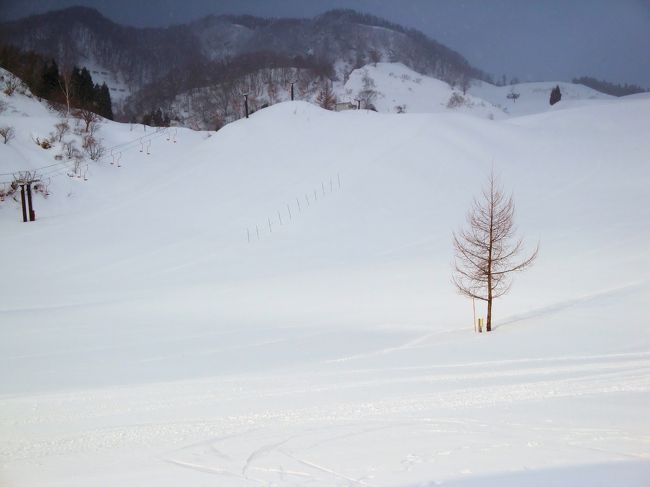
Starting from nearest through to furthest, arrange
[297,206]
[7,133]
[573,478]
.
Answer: [573,478]
[297,206]
[7,133]

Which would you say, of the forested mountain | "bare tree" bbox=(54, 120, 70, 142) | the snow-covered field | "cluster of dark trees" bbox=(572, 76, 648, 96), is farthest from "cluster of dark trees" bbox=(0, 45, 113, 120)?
"cluster of dark trees" bbox=(572, 76, 648, 96)

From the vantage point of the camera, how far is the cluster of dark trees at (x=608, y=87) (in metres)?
159

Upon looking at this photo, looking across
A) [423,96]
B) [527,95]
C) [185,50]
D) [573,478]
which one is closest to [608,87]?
[527,95]

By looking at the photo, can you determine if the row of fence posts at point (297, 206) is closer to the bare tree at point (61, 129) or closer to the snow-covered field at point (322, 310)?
the snow-covered field at point (322, 310)

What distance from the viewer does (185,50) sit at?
175750 millimetres

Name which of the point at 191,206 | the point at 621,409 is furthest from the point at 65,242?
the point at 621,409

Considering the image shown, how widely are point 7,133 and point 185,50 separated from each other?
478 ft

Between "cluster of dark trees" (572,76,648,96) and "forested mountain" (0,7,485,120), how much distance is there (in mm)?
33880

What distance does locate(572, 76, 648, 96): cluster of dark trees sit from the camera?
158538 millimetres

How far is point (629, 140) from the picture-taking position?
150ft

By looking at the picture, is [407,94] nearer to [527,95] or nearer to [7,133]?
[527,95]

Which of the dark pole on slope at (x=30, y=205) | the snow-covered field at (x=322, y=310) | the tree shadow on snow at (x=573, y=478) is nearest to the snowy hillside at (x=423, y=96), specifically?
the snow-covered field at (x=322, y=310)

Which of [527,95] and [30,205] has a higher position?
[527,95]

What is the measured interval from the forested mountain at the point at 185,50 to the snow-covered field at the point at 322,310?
223ft
